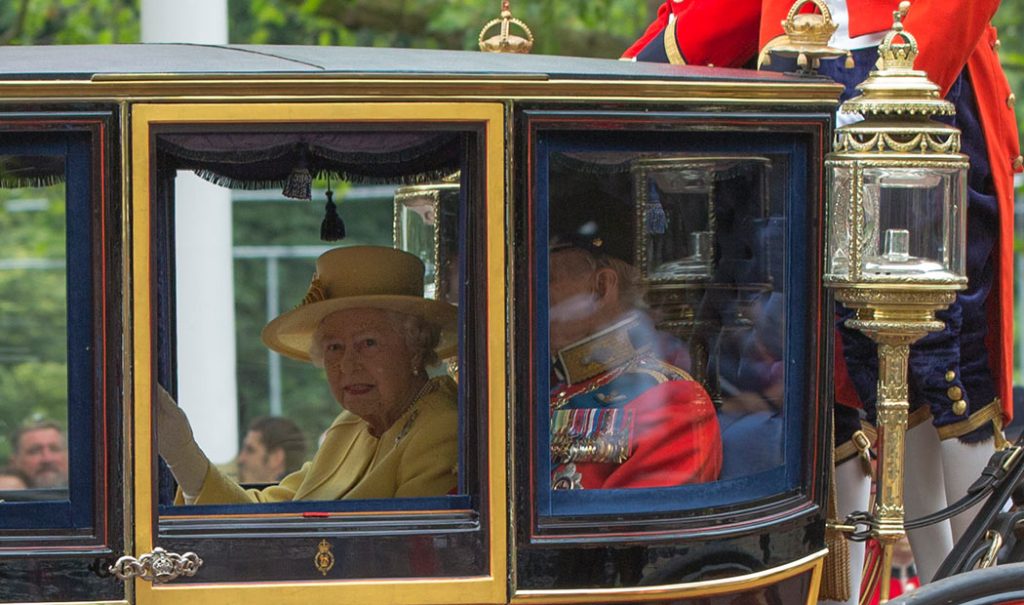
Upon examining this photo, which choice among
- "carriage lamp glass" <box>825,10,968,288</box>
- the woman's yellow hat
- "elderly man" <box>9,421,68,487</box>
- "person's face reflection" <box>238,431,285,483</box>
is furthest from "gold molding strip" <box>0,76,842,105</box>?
"person's face reflection" <box>238,431,285,483</box>

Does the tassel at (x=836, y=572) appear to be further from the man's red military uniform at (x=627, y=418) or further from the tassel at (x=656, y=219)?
the tassel at (x=656, y=219)

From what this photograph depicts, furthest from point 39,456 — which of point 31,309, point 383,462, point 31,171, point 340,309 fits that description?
point 31,309

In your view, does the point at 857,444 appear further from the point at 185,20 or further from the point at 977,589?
the point at 185,20

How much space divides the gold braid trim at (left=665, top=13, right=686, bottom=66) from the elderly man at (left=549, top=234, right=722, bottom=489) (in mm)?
895

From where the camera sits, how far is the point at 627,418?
298cm

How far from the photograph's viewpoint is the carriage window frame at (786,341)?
2820mm

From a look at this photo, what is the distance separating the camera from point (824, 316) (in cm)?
301

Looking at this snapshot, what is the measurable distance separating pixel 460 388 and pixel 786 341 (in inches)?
21.8

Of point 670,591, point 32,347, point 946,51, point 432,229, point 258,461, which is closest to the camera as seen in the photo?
point 670,591

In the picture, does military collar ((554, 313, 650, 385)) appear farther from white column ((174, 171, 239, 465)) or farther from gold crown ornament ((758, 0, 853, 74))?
white column ((174, 171, 239, 465))

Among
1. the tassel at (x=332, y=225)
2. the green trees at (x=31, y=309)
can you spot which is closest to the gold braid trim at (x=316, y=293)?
the tassel at (x=332, y=225)

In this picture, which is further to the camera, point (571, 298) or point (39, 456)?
point (39, 456)

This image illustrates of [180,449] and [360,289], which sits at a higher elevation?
[360,289]

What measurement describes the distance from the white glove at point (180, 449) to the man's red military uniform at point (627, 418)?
674mm
